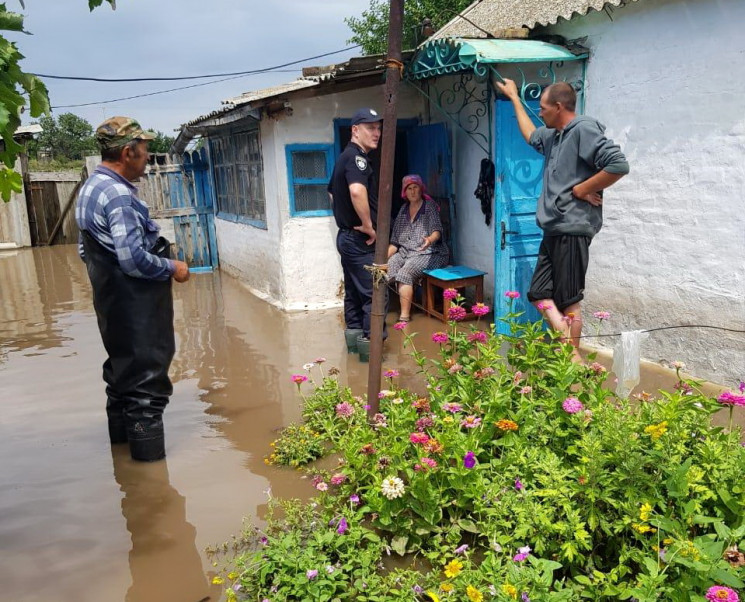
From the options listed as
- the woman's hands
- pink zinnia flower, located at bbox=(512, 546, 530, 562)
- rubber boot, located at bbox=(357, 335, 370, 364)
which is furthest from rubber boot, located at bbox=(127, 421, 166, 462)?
the woman's hands

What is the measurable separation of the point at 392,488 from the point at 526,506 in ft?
1.84

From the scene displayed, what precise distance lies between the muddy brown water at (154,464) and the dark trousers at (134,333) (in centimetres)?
42

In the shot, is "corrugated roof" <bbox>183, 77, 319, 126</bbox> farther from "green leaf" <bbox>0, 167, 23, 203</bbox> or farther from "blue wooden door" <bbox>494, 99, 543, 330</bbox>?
"green leaf" <bbox>0, 167, 23, 203</bbox>

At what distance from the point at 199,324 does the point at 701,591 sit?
6.38 meters

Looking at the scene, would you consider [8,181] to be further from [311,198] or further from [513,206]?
A: [311,198]

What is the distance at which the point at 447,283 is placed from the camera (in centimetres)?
664

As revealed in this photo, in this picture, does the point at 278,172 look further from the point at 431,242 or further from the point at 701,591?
the point at 701,591

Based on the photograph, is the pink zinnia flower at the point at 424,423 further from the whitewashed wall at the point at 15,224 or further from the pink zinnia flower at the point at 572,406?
the whitewashed wall at the point at 15,224

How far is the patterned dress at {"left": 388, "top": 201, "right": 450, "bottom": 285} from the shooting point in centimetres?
681

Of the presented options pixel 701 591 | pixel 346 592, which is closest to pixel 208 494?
pixel 346 592

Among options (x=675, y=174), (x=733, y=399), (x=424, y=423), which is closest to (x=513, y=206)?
(x=675, y=174)

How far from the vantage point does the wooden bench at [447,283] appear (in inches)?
261

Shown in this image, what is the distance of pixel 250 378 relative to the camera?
18.3ft

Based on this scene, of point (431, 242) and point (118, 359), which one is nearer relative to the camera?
point (118, 359)
